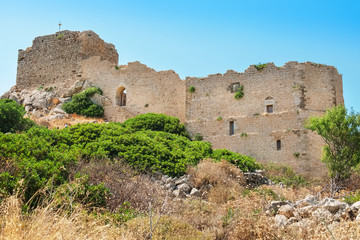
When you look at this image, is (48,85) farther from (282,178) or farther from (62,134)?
(282,178)

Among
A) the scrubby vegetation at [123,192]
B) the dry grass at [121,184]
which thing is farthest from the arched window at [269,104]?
the dry grass at [121,184]

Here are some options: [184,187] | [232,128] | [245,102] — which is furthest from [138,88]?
Answer: [184,187]

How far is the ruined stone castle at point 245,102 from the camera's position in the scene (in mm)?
20047

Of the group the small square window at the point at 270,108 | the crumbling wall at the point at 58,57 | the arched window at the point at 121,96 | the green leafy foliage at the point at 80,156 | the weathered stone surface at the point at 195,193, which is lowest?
the weathered stone surface at the point at 195,193

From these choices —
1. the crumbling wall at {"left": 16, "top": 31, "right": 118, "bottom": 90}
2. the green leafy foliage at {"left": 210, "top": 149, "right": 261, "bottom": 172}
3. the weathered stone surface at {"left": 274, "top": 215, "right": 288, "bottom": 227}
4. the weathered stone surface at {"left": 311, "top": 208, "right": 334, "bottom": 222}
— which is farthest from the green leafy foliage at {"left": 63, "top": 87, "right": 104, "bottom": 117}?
the weathered stone surface at {"left": 311, "top": 208, "right": 334, "bottom": 222}

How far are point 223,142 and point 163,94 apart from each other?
5.39 meters

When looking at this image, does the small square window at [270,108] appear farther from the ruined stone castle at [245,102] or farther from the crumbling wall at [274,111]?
the crumbling wall at [274,111]

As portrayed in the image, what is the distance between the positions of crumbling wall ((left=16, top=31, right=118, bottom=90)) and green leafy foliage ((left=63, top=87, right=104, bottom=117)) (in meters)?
2.49

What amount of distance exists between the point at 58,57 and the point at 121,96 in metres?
6.30

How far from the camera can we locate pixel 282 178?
17.4 meters

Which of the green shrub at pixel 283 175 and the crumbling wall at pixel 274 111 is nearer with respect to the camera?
the green shrub at pixel 283 175

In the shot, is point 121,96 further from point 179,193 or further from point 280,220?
point 280,220

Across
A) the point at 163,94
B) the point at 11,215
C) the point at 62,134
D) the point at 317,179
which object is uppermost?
the point at 163,94

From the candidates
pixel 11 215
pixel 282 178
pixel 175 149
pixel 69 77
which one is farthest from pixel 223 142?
pixel 11 215
